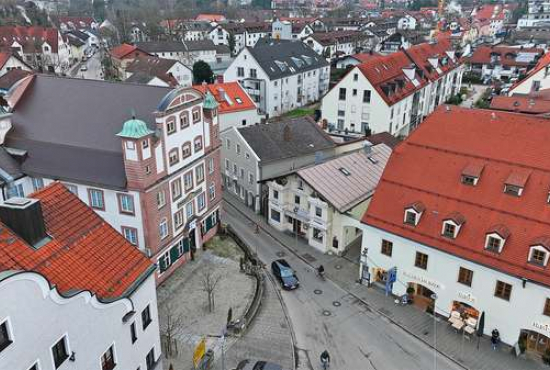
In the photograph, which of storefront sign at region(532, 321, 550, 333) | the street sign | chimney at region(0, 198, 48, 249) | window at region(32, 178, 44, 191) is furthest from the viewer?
window at region(32, 178, 44, 191)

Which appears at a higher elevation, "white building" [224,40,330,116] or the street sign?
"white building" [224,40,330,116]

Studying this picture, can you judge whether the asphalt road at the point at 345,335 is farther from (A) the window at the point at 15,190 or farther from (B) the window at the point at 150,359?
(A) the window at the point at 15,190

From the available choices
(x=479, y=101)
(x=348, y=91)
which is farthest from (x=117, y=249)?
(x=479, y=101)

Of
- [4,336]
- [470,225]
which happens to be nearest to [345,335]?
[470,225]

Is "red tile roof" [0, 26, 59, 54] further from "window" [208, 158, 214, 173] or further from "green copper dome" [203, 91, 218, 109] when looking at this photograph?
"window" [208, 158, 214, 173]

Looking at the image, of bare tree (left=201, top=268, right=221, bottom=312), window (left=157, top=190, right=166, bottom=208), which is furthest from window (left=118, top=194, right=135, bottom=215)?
bare tree (left=201, top=268, right=221, bottom=312)

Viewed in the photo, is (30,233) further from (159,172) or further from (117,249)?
(159,172)
